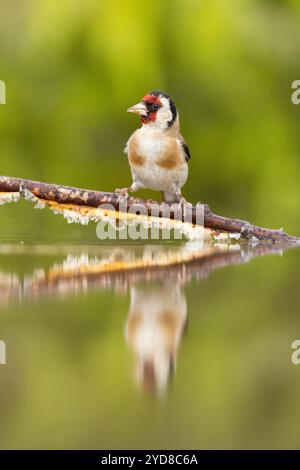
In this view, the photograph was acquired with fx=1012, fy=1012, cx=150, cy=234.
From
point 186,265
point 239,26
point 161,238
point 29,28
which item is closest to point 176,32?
point 239,26

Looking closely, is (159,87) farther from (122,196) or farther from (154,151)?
(122,196)

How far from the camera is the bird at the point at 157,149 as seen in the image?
154 inches

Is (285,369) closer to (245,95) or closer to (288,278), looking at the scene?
(288,278)

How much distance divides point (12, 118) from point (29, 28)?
0.68 m

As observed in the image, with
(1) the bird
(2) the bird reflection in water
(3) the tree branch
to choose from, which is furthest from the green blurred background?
(2) the bird reflection in water

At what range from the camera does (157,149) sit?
3.92m

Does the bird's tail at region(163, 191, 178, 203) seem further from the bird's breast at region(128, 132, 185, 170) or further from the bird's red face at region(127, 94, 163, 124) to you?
the bird's red face at region(127, 94, 163, 124)

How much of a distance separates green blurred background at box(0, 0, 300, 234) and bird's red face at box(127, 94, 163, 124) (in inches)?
81.8

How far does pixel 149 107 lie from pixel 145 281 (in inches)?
58.7

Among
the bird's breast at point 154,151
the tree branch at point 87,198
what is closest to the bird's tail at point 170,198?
the bird's breast at point 154,151

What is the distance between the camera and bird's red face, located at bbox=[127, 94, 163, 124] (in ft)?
13.0

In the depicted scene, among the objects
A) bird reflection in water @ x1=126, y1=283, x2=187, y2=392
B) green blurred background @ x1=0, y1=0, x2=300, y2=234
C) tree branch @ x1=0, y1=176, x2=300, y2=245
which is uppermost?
green blurred background @ x1=0, y1=0, x2=300, y2=234

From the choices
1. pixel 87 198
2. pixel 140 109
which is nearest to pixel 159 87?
pixel 140 109

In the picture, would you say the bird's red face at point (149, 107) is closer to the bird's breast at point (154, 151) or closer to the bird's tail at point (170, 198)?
the bird's breast at point (154, 151)
